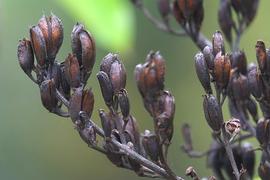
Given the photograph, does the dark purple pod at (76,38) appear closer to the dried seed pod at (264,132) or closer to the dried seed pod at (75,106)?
the dried seed pod at (75,106)

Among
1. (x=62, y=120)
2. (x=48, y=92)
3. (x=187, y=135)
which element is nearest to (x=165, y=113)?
(x=48, y=92)

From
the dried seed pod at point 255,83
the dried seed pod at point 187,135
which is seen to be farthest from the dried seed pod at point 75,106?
the dried seed pod at point 187,135

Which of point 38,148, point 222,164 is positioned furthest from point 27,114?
point 222,164

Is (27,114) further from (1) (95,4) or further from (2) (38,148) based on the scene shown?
(1) (95,4)

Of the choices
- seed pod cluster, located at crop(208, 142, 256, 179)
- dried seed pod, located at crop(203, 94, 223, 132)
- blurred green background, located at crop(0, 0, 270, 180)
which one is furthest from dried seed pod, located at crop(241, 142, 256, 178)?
blurred green background, located at crop(0, 0, 270, 180)

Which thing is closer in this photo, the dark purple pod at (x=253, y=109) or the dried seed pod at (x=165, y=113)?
the dried seed pod at (x=165, y=113)

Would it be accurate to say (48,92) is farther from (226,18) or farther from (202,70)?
(226,18)
